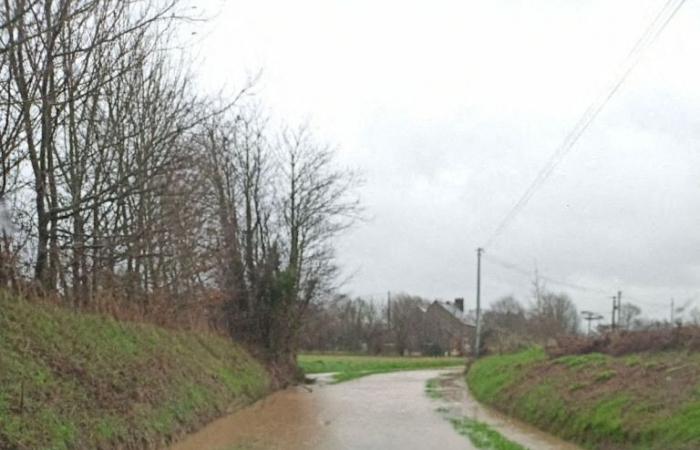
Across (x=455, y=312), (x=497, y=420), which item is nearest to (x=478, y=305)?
(x=497, y=420)

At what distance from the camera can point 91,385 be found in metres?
13.9

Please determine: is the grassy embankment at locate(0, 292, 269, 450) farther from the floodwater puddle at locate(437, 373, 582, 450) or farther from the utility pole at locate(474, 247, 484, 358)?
the utility pole at locate(474, 247, 484, 358)

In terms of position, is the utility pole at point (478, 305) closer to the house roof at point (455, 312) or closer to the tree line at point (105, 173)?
the tree line at point (105, 173)

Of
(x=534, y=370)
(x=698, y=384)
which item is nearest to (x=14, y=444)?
(x=698, y=384)

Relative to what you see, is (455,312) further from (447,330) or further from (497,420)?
(497,420)

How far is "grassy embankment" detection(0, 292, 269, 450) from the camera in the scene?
11.2 m

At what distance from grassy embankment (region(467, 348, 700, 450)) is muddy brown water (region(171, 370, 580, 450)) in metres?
0.59

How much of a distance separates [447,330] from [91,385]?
8210cm

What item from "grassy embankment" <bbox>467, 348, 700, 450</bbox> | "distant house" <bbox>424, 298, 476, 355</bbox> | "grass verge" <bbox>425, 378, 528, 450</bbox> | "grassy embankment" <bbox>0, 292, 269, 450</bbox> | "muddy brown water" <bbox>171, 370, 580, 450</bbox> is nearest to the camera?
"grassy embankment" <bbox>0, 292, 269, 450</bbox>

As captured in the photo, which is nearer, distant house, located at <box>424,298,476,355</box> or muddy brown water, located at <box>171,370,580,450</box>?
muddy brown water, located at <box>171,370,580,450</box>

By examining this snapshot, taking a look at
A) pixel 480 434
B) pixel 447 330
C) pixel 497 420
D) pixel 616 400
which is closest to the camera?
pixel 616 400

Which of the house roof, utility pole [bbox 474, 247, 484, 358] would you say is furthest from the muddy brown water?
the house roof

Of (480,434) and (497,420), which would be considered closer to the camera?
(480,434)

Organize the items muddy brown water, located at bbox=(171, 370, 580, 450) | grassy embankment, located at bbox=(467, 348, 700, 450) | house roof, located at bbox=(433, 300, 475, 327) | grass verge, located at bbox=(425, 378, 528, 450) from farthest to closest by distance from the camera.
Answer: house roof, located at bbox=(433, 300, 475, 327) < muddy brown water, located at bbox=(171, 370, 580, 450) < grass verge, located at bbox=(425, 378, 528, 450) < grassy embankment, located at bbox=(467, 348, 700, 450)
